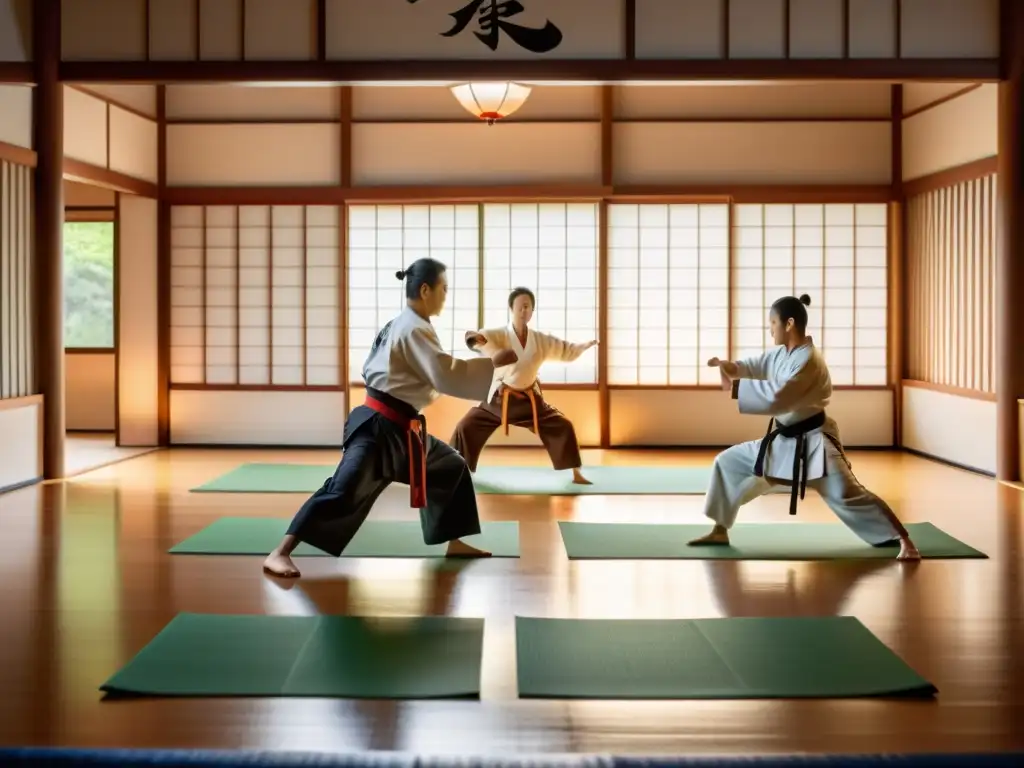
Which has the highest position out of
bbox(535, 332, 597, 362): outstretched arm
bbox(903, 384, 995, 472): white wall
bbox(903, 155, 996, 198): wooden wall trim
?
bbox(903, 155, 996, 198): wooden wall trim

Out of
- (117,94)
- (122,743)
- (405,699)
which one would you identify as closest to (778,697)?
(405,699)

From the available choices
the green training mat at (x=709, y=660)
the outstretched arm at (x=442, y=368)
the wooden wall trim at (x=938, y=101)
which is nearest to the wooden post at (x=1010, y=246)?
the wooden wall trim at (x=938, y=101)

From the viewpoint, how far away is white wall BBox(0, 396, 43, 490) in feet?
20.5

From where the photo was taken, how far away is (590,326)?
8.65 meters

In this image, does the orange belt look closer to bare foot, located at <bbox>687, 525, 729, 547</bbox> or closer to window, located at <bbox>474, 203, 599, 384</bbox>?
bare foot, located at <bbox>687, 525, 729, 547</bbox>

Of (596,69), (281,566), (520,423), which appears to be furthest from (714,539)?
(596,69)

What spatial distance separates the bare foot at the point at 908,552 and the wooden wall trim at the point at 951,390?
2.94m

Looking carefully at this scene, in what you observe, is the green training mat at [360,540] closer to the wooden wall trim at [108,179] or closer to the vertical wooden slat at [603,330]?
the wooden wall trim at [108,179]

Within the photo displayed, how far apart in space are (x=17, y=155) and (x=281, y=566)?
358 centimetres

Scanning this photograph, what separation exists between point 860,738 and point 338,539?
2188mm

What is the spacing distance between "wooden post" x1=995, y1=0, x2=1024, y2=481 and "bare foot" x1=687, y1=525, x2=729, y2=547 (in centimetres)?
266

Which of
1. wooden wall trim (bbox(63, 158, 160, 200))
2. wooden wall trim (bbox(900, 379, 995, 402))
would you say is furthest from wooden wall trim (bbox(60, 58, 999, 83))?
wooden wall trim (bbox(900, 379, 995, 402))

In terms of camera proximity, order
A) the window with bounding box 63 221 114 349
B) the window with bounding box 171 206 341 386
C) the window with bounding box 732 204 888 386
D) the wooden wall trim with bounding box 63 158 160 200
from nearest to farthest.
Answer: the wooden wall trim with bounding box 63 158 160 200 < the window with bounding box 732 204 888 386 < the window with bounding box 171 206 341 386 < the window with bounding box 63 221 114 349

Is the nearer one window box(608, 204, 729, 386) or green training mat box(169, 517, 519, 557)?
green training mat box(169, 517, 519, 557)
